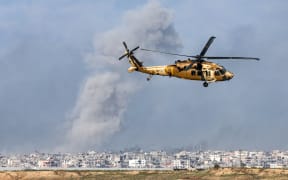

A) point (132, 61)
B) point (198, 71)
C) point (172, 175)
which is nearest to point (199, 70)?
point (198, 71)

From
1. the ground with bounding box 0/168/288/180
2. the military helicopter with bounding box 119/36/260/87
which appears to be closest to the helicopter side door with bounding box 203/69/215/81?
the military helicopter with bounding box 119/36/260/87

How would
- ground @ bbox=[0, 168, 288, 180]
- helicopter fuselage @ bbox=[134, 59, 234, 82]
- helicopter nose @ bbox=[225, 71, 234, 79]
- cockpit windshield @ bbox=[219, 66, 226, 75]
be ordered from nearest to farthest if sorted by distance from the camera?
helicopter fuselage @ bbox=[134, 59, 234, 82] < cockpit windshield @ bbox=[219, 66, 226, 75] < helicopter nose @ bbox=[225, 71, 234, 79] < ground @ bbox=[0, 168, 288, 180]

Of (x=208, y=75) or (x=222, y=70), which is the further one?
(x=222, y=70)

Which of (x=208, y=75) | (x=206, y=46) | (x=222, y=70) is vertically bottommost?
(x=208, y=75)

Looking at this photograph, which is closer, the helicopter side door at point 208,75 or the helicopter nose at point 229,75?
the helicopter side door at point 208,75

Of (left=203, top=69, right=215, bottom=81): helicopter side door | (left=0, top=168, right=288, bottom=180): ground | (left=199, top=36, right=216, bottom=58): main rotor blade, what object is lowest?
(left=0, top=168, right=288, bottom=180): ground

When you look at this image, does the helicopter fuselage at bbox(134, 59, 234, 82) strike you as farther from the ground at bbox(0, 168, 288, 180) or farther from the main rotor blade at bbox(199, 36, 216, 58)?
the ground at bbox(0, 168, 288, 180)

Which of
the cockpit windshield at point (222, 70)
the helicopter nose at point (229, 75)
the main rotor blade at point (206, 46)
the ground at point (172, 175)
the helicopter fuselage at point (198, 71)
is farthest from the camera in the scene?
the ground at point (172, 175)

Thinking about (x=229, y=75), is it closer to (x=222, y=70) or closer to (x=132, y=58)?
(x=222, y=70)

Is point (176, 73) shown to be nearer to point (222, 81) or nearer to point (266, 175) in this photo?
point (222, 81)

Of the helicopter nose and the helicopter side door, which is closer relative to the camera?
the helicopter side door

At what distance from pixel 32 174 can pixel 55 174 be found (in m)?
5.76

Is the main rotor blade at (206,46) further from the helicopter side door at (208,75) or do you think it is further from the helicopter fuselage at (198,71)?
the helicopter side door at (208,75)

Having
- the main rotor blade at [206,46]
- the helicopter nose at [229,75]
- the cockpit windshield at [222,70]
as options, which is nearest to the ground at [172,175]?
the helicopter nose at [229,75]
